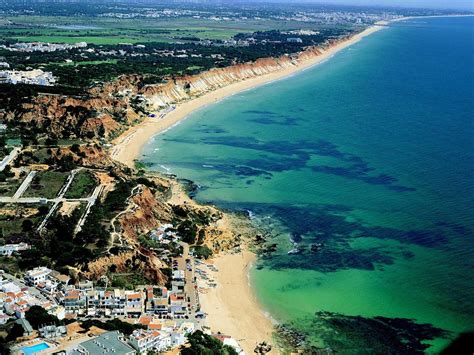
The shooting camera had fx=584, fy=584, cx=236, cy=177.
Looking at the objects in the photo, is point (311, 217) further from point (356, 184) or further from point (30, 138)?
point (30, 138)

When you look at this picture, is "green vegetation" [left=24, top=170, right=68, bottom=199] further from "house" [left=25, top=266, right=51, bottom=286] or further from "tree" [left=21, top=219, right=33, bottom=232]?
"house" [left=25, top=266, right=51, bottom=286]

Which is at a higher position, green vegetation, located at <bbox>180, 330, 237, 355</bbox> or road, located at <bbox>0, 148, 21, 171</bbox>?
road, located at <bbox>0, 148, 21, 171</bbox>

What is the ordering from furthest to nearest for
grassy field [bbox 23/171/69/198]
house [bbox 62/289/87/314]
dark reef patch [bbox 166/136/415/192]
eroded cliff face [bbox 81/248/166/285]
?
dark reef patch [bbox 166/136/415/192]
grassy field [bbox 23/171/69/198]
eroded cliff face [bbox 81/248/166/285]
house [bbox 62/289/87/314]

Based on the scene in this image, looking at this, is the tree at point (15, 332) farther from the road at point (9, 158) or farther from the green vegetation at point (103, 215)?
the road at point (9, 158)

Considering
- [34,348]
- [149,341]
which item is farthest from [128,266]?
[34,348]

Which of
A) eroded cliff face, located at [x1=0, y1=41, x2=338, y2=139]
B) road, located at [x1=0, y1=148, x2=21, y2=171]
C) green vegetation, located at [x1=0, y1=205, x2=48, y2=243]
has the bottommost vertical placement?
green vegetation, located at [x1=0, y1=205, x2=48, y2=243]

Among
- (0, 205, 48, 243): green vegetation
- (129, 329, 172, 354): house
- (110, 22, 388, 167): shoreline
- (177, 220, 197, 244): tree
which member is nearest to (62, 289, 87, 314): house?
(129, 329, 172, 354): house

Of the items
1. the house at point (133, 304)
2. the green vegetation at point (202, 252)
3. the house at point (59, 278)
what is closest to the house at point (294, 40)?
the green vegetation at point (202, 252)

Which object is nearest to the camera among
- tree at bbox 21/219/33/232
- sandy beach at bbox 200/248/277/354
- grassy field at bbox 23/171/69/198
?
sandy beach at bbox 200/248/277/354

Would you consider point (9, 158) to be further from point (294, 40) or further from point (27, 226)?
point (294, 40)

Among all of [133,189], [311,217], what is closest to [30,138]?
[133,189]
